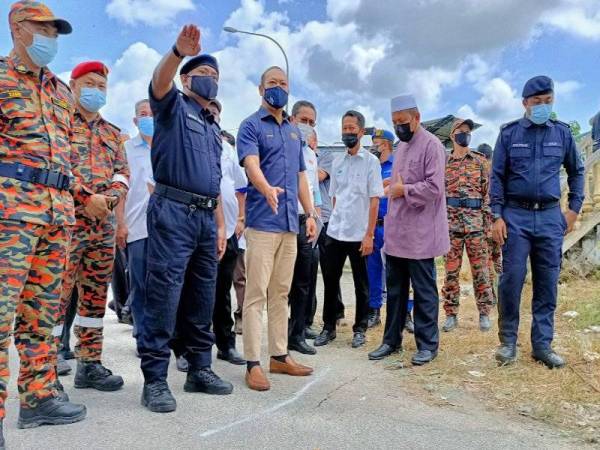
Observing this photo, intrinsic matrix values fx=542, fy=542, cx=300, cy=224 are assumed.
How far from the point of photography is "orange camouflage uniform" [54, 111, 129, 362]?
11.3 feet

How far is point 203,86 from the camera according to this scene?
3373 millimetres

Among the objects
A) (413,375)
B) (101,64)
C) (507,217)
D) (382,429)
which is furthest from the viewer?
(507,217)

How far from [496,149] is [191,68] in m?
2.56

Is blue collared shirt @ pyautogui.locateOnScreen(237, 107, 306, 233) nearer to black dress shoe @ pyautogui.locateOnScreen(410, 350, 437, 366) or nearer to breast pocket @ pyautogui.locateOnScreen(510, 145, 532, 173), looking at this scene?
black dress shoe @ pyautogui.locateOnScreen(410, 350, 437, 366)

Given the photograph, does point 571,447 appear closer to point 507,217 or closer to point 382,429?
point 382,429

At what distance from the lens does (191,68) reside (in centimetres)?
343

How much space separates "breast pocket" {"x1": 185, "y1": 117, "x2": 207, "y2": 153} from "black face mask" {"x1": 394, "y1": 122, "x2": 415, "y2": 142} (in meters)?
1.90

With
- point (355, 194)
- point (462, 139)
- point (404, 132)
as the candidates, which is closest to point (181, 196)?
point (404, 132)

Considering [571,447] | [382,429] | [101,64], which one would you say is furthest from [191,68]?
[571,447]

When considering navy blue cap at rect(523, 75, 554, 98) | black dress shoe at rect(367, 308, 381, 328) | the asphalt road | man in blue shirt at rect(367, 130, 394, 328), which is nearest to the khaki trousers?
the asphalt road

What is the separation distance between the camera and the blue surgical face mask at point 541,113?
4.23 meters

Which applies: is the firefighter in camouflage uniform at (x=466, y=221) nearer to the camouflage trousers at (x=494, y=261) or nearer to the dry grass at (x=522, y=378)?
the dry grass at (x=522, y=378)

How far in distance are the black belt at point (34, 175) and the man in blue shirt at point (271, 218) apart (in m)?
1.29

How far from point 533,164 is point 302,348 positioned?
7.91 feet
